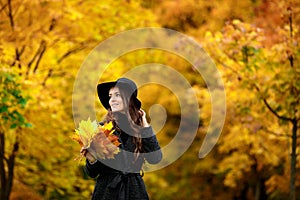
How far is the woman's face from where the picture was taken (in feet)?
16.8

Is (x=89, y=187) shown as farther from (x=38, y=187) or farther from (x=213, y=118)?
(x=213, y=118)

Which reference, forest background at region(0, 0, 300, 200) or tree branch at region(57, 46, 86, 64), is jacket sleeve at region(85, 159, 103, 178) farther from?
tree branch at region(57, 46, 86, 64)

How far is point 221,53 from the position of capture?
1043 cm

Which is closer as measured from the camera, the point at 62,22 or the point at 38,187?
the point at 62,22

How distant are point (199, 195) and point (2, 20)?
839 centimetres

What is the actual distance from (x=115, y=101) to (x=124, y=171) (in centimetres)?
56

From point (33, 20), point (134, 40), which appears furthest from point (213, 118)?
point (33, 20)

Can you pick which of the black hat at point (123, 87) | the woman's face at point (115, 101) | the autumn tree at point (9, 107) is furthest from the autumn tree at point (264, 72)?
the woman's face at point (115, 101)

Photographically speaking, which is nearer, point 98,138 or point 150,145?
point 98,138

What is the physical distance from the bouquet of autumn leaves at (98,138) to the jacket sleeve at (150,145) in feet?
0.91

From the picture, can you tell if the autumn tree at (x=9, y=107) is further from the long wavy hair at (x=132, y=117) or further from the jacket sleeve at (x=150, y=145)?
the jacket sleeve at (x=150, y=145)

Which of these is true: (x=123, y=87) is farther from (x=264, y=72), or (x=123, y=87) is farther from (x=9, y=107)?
(x=264, y=72)

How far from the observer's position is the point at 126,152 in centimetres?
507

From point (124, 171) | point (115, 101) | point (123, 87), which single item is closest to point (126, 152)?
point (124, 171)
